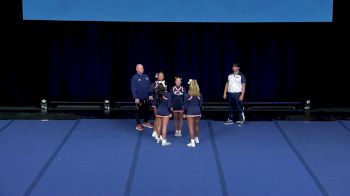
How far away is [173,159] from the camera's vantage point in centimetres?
1139

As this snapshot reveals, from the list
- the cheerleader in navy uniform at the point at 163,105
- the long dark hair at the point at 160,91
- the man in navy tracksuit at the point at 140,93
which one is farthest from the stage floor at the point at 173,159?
the long dark hair at the point at 160,91

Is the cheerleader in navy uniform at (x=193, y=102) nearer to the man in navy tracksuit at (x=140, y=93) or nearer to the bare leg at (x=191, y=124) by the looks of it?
the bare leg at (x=191, y=124)

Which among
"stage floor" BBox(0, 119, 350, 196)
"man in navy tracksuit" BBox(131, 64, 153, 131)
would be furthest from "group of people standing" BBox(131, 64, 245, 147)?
"stage floor" BBox(0, 119, 350, 196)

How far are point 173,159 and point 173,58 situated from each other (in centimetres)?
367

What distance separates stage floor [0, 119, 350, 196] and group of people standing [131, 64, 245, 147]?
27 centimetres

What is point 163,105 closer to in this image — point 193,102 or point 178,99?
point 178,99

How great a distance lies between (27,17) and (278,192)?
23.6 feet

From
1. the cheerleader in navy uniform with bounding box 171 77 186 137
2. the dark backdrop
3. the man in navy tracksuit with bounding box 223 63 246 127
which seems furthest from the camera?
the dark backdrop

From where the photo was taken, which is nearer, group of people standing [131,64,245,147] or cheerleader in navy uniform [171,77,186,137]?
group of people standing [131,64,245,147]

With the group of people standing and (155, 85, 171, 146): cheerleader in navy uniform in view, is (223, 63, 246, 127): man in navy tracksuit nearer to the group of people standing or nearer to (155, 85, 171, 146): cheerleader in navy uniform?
the group of people standing

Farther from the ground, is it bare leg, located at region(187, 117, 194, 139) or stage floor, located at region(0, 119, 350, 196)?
bare leg, located at region(187, 117, 194, 139)

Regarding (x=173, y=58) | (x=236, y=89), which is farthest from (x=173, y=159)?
(x=173, y=58)

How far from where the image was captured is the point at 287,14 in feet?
45.4

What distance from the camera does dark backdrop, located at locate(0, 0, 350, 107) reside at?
14.2 m
